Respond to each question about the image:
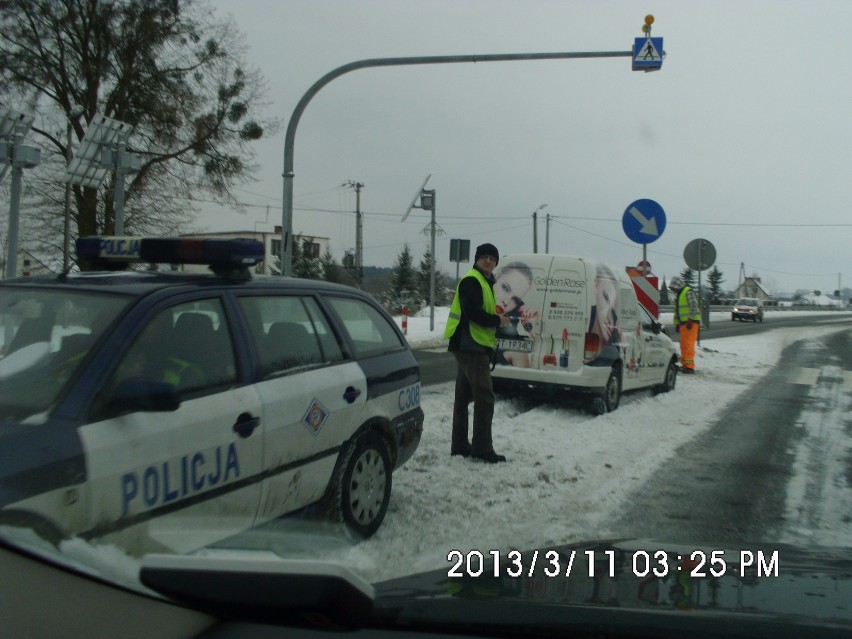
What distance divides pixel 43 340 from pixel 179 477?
0.87 meters

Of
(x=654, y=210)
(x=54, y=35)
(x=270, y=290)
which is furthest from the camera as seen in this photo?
(x=54, y=35)

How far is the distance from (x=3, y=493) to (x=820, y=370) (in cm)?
1685

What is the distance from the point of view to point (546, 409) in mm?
9773

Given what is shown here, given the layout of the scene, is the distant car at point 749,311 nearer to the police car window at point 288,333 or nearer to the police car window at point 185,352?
the police car window at point 288,333

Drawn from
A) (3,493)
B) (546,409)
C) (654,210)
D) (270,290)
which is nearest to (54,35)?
(654,210)

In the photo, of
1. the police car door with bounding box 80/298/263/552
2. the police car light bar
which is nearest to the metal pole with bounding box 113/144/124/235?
the police car light bar

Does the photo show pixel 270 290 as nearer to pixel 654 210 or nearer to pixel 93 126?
pixel 654 210

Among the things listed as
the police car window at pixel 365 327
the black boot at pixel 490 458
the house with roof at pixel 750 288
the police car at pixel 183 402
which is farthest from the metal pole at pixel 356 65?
the house with roof at pixel 750 288

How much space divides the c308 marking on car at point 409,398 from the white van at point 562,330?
4.10 meters

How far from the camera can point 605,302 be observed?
956 centimetres

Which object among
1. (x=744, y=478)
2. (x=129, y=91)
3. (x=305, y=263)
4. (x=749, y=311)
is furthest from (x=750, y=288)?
(x=744, y=478)

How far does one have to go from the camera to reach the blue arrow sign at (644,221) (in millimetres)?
12875

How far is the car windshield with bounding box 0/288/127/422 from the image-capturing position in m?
3.01

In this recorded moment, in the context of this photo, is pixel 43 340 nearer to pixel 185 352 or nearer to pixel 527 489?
pixel 185 352
